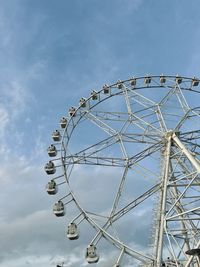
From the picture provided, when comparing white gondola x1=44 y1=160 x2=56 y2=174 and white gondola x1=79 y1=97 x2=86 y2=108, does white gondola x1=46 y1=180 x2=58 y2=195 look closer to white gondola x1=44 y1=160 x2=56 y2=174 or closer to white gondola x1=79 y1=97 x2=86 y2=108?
white gondola x1=44 y1=160 x2=56 y2=174

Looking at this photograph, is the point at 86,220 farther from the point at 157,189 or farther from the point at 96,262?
the point at 157,189

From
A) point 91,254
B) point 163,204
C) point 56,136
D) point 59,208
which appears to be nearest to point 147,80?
point 56,136

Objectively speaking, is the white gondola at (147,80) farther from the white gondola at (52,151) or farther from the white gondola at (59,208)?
the white gondola at (59,208)

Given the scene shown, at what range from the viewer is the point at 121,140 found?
33.4 metres

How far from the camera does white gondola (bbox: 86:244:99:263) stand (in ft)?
96.8

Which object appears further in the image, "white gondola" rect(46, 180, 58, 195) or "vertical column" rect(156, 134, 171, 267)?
"white gondola" rect(46, 180, 58, 195)

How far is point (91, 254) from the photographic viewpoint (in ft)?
97.0

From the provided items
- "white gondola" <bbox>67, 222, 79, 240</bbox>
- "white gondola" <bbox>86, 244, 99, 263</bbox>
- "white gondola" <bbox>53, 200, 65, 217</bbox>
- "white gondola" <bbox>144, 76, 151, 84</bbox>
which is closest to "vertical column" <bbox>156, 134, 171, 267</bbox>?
"white gondola" <bbox>86, 244, 99, 263</bbox>

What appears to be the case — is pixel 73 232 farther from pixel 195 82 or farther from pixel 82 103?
pixel 195 82

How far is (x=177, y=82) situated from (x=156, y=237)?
14.8 meters

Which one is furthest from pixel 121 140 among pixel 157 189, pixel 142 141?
pixel 157 189

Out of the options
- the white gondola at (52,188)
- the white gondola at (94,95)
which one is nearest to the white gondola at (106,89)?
the white gondola at (94,95)

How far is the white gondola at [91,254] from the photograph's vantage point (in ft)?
96.8

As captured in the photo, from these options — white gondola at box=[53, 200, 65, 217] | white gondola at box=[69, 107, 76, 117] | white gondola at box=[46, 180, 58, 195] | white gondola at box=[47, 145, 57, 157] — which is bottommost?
white gondola at box=[53, 200, 65, 217]
